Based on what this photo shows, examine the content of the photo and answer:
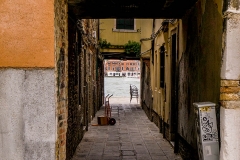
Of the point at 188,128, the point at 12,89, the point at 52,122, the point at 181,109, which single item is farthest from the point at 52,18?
the point at 181,109

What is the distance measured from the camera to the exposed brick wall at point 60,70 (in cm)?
436

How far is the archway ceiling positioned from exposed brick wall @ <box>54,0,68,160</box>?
1.19 metres

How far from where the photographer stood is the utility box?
4250mm

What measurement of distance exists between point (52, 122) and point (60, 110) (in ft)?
1.44

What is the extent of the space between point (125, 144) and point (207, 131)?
17.1ft

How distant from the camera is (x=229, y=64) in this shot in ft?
13.2

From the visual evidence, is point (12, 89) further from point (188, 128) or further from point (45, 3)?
point (188, 128)

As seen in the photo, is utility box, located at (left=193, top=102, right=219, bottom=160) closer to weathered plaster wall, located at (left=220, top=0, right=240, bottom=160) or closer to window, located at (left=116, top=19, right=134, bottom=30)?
weathered plaster wall, located at (left=220, top=0, right=240, bottom=160)

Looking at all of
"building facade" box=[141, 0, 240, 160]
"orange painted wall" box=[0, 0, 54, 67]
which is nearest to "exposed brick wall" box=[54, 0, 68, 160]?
"orange painted wall" box=[0, 0, 54, 67]

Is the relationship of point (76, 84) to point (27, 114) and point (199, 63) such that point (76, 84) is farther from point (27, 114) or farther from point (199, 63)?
point (27, 114)

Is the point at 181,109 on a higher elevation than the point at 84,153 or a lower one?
higher

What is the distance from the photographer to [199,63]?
5.70 metres

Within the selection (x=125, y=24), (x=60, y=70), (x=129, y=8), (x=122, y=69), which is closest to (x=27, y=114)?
(x=60, y=70)

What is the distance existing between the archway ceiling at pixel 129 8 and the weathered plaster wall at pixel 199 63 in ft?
0.94
